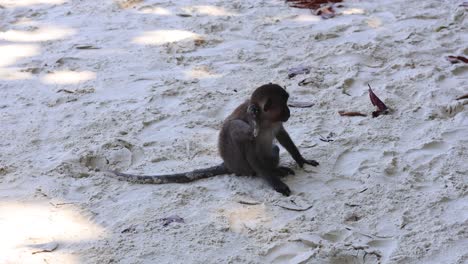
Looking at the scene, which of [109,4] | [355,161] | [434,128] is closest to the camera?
[355,161]

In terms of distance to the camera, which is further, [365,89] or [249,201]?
[365,89]

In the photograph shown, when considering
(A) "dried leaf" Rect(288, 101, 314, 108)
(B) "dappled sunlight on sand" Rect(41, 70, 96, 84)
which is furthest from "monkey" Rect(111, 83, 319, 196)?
(B) "dappled sunlight on sand" Rect(41, 70, 96, 84)

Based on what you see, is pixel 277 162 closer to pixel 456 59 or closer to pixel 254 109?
pixel 254 109

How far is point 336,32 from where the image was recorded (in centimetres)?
641

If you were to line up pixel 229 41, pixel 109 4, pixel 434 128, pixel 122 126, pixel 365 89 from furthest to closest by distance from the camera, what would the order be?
pixel 109 4 → pixel 229 41 → pixel 365 89 → pixel 122 126 → pixel 434 128

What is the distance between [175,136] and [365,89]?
1.58m

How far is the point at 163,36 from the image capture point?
661cm

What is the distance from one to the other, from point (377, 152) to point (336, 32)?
2.30 meters

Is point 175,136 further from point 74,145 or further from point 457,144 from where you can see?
point 457,144

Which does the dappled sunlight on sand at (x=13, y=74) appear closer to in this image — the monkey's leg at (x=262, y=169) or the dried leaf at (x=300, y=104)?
the dried leaf at (x=300, y=104)

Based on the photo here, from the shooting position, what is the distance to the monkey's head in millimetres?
3957

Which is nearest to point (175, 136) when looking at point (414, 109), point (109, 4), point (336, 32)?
point (414, 109)

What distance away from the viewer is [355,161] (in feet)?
14.1

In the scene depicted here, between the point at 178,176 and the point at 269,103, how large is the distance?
0.73m
